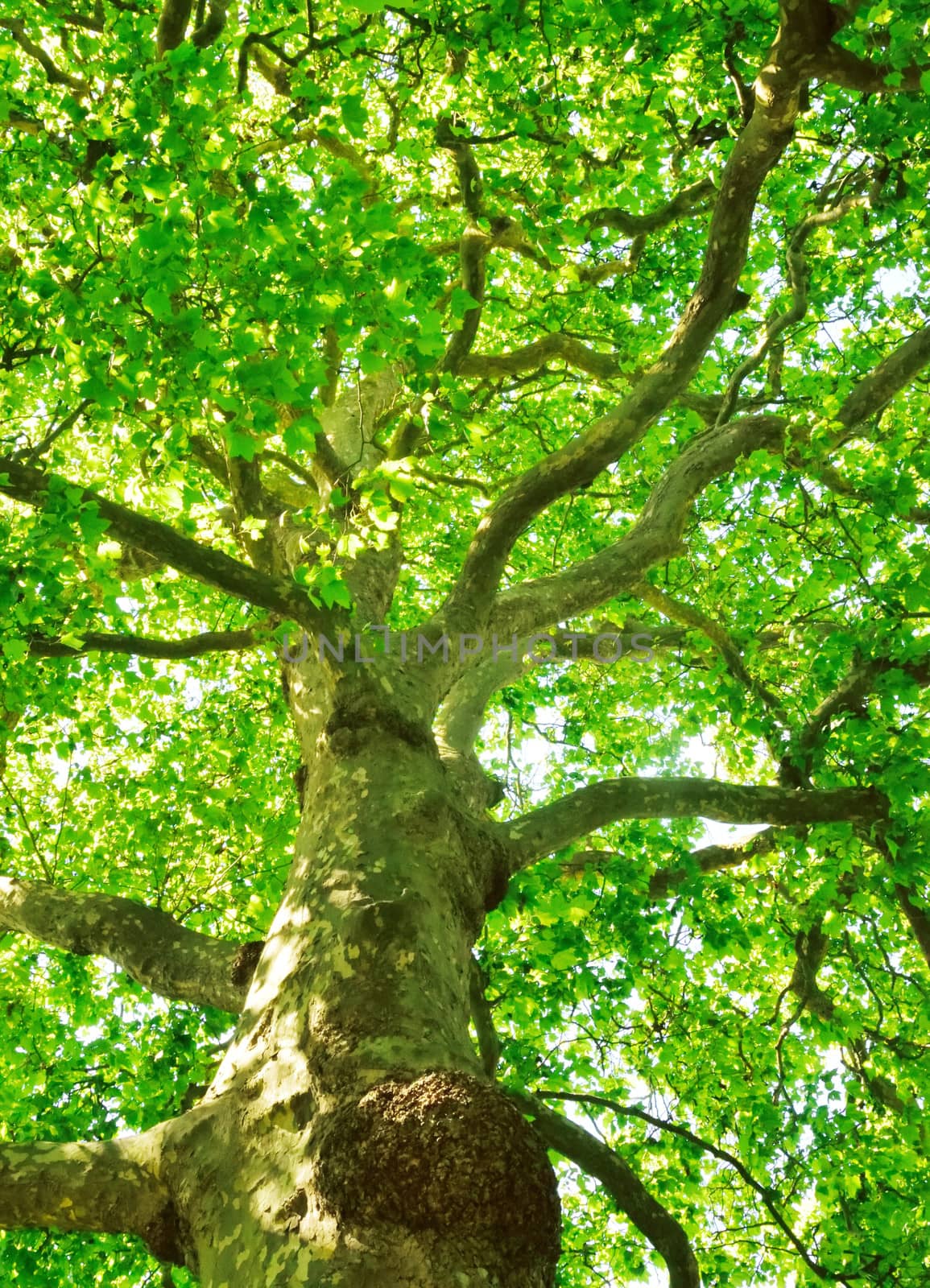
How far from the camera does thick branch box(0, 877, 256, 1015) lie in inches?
166

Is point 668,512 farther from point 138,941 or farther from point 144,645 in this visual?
point 138,941

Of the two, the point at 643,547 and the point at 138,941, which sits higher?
the point at 643,547

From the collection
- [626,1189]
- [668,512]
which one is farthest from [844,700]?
[626,1189]

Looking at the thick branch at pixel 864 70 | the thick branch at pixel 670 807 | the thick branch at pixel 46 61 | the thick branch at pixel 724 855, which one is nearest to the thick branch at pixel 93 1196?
the thick branch at pixel 670 807

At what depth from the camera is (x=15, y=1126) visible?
602 cm

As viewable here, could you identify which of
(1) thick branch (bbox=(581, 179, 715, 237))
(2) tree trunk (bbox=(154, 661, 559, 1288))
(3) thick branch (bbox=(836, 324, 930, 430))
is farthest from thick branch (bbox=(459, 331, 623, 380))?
(2) tree trunk (bbox=(154, 661, 559, 1288))

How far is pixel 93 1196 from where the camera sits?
3.04 metres

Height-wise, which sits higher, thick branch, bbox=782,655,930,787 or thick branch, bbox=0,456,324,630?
thick branch, bbox=0,456,324,630

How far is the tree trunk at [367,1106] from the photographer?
248 centimetres

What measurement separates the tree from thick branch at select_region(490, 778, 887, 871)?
29 millimetres

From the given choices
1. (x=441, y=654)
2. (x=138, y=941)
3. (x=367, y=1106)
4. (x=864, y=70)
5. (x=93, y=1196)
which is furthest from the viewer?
(x=441, y=654)

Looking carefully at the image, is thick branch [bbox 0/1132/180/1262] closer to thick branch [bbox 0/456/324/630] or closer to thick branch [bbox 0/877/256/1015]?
thick branch [bbox 0/877/256/1015]

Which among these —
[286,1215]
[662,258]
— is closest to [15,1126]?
[286,1215]

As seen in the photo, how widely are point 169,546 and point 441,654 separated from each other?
1737 millimetres
